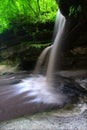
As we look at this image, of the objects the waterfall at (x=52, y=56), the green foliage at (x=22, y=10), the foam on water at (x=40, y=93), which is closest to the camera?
the foam on water at (x=40, y=93)

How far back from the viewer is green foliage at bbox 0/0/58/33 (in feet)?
45.8

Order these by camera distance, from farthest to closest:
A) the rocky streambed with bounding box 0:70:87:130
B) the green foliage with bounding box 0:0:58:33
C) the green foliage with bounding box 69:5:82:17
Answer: the green foliage with bounding box 0:0:58:33, the green foliage with bounding box 69:5:82:17, the rocky streambed with bounding box 0:70:87:130

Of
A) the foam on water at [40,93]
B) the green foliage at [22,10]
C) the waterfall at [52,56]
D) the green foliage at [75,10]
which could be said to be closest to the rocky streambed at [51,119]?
the foam on water at [40,93]

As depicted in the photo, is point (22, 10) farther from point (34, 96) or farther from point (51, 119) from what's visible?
point (51, 119)

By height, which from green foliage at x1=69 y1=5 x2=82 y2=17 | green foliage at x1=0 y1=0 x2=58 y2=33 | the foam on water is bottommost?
the foam on water

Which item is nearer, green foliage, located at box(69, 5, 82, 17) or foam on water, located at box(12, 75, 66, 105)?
foam on water, located at box(12, 75, 66, 105)

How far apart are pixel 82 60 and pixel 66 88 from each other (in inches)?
118

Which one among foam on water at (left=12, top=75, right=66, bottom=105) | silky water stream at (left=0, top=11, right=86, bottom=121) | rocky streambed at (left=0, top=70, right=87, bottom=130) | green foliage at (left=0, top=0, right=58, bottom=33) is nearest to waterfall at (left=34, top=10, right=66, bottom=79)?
silky water stream at (left=0, top=11, right=86, bottom=121)

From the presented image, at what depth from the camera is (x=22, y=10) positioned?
1446cm

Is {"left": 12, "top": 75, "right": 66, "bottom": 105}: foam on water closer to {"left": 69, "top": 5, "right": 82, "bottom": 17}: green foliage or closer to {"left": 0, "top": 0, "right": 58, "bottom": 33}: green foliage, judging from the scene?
{"left": 69, "top": 5, "right": 82, "bottom": 17}: green foliage

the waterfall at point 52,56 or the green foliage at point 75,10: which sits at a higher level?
the green foliage at point 75,10

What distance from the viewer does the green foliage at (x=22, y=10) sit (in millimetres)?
13945

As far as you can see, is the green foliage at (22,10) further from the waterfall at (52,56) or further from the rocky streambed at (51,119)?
the rocky streambed at (51,119)

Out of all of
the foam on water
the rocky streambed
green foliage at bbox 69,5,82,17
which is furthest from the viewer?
green foliage at bbox 69,5,82,17
